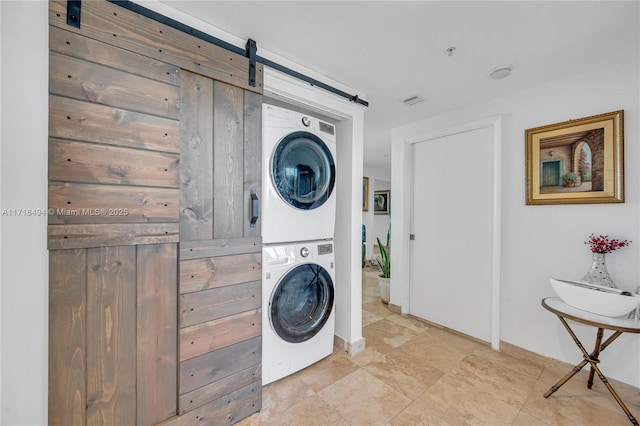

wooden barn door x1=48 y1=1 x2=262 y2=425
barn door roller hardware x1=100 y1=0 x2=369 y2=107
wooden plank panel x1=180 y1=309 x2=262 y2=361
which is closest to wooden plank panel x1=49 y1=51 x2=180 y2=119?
wooden barn door x1=48 y1=1 x2=262 y2=425

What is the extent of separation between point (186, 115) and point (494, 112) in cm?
254

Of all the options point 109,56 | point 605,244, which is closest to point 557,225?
point 605,244

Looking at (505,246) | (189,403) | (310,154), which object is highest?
(310,154)

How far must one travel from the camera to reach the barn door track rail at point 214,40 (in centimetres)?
105

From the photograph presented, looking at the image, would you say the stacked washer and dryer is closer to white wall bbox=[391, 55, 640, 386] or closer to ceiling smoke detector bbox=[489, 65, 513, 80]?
ceiling smoke detector bbox=[489, 65, 513, 80]

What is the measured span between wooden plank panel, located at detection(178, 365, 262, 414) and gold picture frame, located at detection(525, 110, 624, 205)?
2463 mm

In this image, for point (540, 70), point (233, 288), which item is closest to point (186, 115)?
point (233, 288)

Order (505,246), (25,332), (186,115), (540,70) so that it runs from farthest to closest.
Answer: (505,246)
(540,70)
(186,115)
(25,332)

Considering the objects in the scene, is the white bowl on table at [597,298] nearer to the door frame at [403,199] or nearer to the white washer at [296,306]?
the door frame at [403,199]

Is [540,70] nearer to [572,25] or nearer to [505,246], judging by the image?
[572,25]

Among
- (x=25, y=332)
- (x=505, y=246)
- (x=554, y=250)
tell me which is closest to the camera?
(x=25, y=332)

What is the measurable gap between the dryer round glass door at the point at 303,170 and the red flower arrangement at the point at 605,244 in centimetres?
184

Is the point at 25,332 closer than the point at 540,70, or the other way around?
the point at 25,332

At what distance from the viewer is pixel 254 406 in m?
1.52
